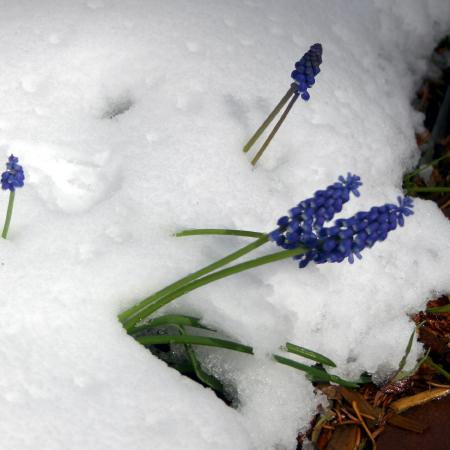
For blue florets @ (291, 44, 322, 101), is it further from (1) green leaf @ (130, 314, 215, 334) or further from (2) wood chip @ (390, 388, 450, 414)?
(2) wood chip @ (390, 388, 450, 414)

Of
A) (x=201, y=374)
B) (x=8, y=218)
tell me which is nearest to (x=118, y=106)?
(x=8, y=218)

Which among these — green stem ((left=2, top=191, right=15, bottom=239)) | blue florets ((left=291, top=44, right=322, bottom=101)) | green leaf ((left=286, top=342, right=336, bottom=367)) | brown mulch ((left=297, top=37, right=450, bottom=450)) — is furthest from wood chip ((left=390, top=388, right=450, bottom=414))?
green stem ((left=2, top=191, right=15, bottom=239))

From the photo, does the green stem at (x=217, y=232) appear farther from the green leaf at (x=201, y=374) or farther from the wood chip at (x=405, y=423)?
the wood chip at (x=405, y=423)

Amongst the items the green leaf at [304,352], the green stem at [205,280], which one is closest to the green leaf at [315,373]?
the green leaf at [304,352]

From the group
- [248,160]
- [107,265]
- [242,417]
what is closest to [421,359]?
[242,417]

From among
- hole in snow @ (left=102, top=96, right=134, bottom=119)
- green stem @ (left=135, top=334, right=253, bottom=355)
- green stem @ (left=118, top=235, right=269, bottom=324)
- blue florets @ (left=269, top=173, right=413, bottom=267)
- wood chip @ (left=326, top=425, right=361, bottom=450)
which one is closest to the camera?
blue florets @ (left=269, top=173, right=413, bottom=267)

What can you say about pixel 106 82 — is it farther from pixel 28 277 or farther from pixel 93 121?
pixel 28 277
